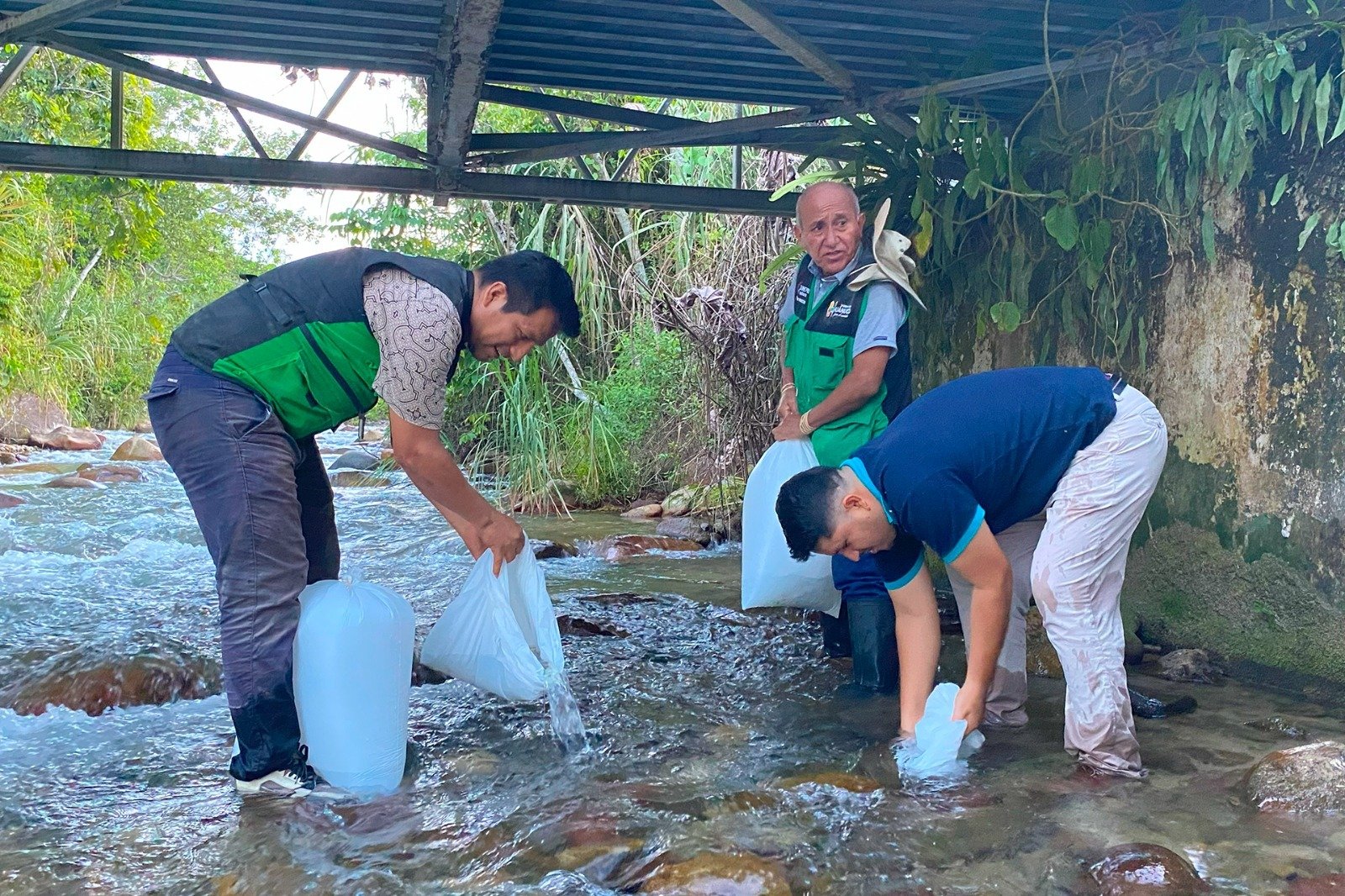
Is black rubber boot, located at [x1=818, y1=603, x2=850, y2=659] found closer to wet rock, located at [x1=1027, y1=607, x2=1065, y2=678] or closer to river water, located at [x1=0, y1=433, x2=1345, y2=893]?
river water, located at [x1=0, y1=433, x2=1345, y2=893]

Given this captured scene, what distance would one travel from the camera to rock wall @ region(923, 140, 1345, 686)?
318cm

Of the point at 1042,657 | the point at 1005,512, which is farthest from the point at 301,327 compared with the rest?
the point at 1042,657

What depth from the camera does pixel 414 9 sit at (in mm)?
3926

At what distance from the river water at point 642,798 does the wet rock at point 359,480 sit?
551 centimetres

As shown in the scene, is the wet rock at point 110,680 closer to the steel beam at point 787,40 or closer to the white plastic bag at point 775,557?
the white plastic bag at point 775,557

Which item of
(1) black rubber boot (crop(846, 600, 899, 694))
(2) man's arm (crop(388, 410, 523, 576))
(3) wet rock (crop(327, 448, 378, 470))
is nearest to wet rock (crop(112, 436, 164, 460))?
(3) wet rock (crop(327, 448, 378, 470))

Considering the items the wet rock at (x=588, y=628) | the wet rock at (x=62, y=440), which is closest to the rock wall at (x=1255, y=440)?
the wet rock at (x=588, y=628)

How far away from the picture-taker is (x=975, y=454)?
8.24 ft

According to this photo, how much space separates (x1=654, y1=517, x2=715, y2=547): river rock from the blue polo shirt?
4.15 meters

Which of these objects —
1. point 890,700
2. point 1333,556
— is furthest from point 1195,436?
point 890,700

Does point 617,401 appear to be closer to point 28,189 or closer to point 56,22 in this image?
point 56,22

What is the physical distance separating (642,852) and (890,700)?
1.30m

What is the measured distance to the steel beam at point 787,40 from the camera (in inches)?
136

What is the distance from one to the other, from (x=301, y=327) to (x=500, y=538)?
76 cm
